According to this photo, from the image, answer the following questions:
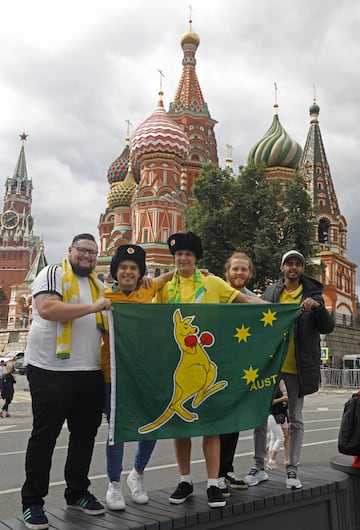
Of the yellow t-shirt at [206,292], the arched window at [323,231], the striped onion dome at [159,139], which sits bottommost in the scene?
the yellow t-shirt at [206,292]

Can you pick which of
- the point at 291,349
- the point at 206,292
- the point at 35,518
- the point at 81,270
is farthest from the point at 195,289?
the point at 35,518

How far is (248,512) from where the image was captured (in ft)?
11.8

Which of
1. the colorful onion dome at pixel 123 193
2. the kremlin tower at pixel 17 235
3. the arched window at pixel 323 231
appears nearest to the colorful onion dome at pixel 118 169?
the colorful onion dome at pixel 123 193

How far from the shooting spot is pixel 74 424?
3.68 m

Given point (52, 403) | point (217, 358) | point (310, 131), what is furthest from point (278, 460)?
point (310, 131)

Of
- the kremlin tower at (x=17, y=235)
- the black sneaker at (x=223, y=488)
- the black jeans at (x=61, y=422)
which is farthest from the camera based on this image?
the kremlin tower at (x=17, y=235)

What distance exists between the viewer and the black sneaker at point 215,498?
11.4ft

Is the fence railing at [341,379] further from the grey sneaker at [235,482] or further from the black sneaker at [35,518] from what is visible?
the black sneaker at [35,518]

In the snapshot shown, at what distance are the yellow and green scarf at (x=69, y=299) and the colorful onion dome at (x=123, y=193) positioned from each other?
46.6 meters

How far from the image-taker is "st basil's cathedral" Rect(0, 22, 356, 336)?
4188cm

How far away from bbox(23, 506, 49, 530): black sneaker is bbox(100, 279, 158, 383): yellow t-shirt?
0.97 metres

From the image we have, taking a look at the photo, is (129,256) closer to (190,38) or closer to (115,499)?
(115,499)

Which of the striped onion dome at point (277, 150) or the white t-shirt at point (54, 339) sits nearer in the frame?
the white t-shirt at point (54, 339)

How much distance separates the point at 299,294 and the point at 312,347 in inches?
20.8
